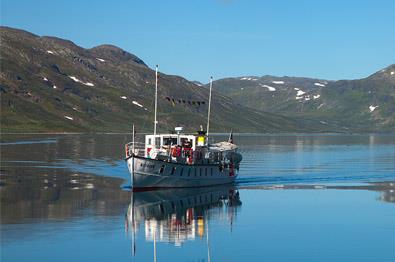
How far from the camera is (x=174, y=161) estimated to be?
78.2 metres

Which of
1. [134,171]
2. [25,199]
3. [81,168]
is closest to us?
[25,199]

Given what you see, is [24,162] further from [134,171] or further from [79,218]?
[79,218]

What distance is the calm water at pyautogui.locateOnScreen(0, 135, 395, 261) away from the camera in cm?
4228

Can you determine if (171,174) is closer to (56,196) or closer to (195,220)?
(56,196)

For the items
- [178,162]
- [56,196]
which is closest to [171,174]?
[178,162]

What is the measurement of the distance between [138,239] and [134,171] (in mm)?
28035

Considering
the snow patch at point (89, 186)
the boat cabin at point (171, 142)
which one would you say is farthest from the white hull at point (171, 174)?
the snow patch at point (89, 186)

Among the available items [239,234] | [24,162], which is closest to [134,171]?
[239,234]

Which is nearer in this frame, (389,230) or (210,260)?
(210,260)

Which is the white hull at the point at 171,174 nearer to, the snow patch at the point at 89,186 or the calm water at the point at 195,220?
the calm water at the point at 195,220

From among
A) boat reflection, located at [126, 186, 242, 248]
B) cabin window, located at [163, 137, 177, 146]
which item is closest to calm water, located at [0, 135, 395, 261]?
boat reflection, located at [126, 186, 242, 248]

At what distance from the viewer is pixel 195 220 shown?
55.8 m

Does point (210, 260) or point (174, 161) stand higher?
point (174, 161)

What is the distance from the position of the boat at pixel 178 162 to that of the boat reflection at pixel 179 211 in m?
1.27
